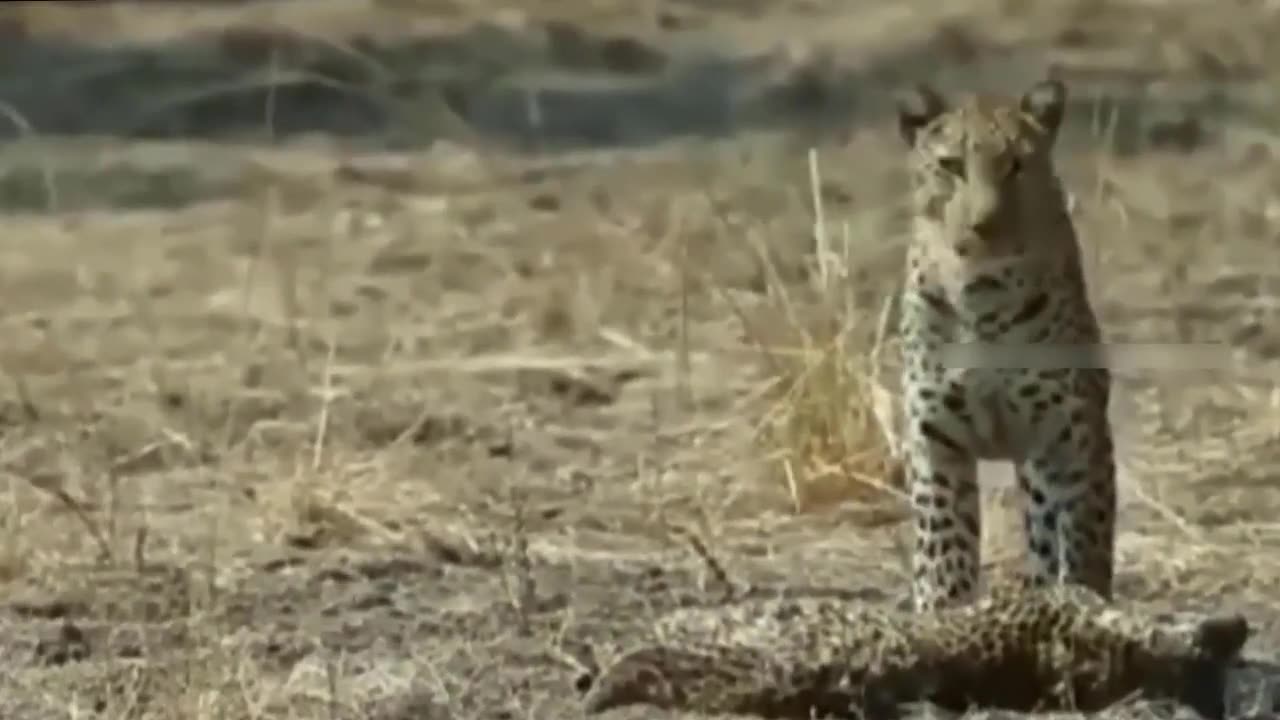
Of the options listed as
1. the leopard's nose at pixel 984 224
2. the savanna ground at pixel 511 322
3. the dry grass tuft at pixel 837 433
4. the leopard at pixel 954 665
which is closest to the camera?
the leopard at pixel 954 665

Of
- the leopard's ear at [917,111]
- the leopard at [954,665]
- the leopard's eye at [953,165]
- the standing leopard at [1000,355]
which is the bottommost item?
the leopard at [954,665]

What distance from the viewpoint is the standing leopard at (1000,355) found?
3990mm

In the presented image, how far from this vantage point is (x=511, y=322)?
6.51 m

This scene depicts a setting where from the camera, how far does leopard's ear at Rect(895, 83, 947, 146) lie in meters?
4.05

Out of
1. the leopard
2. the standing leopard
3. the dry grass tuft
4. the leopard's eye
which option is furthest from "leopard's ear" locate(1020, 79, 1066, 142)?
the dry grass tuft

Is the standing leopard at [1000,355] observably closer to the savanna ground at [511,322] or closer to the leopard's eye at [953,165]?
the leopard's eye at [953,165]

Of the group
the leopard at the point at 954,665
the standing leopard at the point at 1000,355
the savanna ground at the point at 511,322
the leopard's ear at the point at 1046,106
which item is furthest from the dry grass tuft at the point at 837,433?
the leopard at the point at 954,665

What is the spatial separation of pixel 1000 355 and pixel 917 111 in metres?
0.29

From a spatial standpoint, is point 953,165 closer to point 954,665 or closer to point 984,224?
point 984,224

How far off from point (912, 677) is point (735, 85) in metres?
5.18

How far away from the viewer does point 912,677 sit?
12.3ft

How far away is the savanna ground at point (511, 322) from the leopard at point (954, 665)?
96mm

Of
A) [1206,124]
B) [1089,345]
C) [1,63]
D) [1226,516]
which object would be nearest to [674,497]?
[1226,516]

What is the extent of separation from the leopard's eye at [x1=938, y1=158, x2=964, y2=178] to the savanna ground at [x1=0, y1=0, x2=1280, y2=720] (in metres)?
0.64
